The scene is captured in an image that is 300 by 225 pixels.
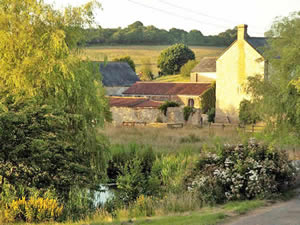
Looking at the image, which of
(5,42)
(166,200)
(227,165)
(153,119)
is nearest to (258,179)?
(227,165)

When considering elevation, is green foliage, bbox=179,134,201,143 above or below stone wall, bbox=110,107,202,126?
below

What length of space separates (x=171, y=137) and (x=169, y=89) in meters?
26.9

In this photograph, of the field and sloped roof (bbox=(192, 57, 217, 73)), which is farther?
the field

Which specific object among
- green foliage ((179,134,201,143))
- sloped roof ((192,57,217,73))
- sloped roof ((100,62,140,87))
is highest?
sloped roof ((192,57,217,73))

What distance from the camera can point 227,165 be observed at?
1642 cm

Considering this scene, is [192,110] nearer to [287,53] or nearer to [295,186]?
[287,53]

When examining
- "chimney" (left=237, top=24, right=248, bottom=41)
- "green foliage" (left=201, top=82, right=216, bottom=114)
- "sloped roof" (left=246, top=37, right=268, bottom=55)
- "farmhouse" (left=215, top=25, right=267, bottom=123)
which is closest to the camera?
"sloped roof" (left=246, top=37, right=268, bottom=55)

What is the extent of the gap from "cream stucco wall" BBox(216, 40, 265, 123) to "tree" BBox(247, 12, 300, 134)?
70.2 feet

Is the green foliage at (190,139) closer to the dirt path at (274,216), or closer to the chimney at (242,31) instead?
the chimney at (242,31)

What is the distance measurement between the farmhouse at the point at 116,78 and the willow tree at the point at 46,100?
171ft

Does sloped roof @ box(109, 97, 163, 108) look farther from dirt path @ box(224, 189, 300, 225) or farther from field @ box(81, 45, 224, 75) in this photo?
field @ box(81, 45, 224, 75)

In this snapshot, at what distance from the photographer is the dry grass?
30734 mm

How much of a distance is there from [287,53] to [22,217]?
18588 mm

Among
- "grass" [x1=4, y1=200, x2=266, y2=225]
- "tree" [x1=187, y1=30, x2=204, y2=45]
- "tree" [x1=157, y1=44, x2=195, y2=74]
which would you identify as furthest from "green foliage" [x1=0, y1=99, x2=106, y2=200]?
"tree" [x1=187, y1=30, x2=204, y2=45]
